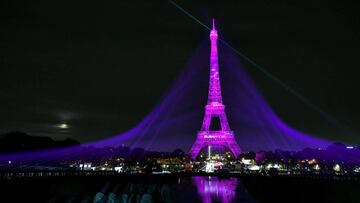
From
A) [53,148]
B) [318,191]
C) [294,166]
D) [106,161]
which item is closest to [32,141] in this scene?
[53,148]

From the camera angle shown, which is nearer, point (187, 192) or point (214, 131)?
point (187, 192)

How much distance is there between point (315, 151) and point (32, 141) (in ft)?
288

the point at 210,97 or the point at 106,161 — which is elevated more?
the point at 210,97

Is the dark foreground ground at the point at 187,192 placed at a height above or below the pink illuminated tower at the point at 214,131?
below

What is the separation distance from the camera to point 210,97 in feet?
433

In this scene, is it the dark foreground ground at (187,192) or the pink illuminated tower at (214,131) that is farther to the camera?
the pink illuminated tower at (214,131)

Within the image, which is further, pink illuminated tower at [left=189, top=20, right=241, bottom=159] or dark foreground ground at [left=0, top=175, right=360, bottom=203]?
pink illuminated tower at [left=189, top=20, right=241, bottom=159]

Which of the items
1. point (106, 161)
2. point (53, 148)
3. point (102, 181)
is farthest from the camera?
point (106, 161)

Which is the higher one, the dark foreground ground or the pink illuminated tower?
the pink illuminated tower

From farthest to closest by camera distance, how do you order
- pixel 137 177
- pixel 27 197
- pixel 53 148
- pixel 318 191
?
1. pixel 53 148
2. pixel 137 177
3. pixel 318 191
4. pixel 27 197

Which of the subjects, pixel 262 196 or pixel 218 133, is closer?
pixel 262 196

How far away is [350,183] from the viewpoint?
67312 millimetres

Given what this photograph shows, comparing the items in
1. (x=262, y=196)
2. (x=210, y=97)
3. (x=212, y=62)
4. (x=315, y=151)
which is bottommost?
(x=262, y=196)

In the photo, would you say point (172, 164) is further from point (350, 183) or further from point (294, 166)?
point (350, 183)
